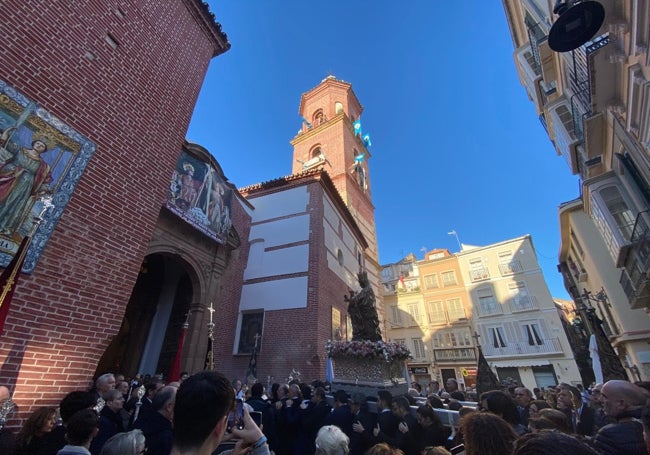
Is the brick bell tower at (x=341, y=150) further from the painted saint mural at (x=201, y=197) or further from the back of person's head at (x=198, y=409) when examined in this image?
the back of person's head at (x=198, y=409)

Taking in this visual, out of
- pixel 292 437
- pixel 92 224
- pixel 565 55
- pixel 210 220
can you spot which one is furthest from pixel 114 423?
pixel 565 55

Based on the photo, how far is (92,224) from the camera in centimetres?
509

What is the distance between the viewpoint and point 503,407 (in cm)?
272

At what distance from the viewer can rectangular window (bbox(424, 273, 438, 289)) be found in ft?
98.6

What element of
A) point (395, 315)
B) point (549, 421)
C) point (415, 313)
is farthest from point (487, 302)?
point (549, 421)

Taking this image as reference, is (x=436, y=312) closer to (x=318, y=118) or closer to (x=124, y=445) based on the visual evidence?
(x=318, y=118)

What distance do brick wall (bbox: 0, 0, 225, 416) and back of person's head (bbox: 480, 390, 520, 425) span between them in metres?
5.73

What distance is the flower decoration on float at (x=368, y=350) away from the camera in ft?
23.3

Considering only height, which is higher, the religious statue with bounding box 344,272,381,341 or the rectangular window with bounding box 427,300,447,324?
the rectangular window with bounding box 427,300,447,324

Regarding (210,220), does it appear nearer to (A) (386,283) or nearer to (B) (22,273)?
(B) (22,273)

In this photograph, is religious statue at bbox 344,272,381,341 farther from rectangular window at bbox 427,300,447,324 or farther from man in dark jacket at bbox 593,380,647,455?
rectangular window at bbox 427,300,447,324

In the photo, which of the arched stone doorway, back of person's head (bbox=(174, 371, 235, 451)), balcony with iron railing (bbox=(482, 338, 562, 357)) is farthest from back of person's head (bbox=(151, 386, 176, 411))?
balcony with iron railing (bbox=(482, 338, 562, 357))

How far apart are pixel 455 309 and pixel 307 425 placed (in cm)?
2726

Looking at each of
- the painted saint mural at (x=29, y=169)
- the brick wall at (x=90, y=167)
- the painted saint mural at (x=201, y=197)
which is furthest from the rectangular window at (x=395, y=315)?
the painted saint mural at (x=29, y=169)
